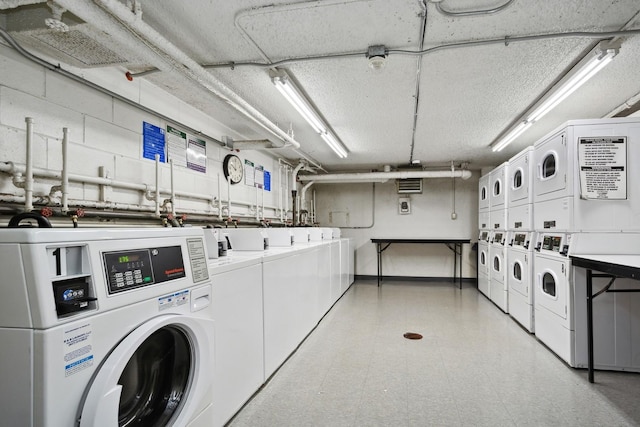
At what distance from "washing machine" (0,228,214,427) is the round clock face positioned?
2.46 m

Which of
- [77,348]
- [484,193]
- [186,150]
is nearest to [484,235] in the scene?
[484,193]

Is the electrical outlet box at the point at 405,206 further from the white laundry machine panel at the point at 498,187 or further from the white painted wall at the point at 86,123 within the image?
the white painted wall at the point at 86,123

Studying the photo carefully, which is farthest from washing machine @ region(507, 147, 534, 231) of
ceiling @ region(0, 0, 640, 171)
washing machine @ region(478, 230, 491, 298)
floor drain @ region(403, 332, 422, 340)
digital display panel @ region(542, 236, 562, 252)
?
floor drain @ region(403, 332, 422, 340)

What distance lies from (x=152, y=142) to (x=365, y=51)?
1.80m

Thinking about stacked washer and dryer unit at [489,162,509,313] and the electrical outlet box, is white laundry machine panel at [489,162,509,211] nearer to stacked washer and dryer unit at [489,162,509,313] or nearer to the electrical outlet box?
stacked washer and dryer unit at [489,162,509,313]

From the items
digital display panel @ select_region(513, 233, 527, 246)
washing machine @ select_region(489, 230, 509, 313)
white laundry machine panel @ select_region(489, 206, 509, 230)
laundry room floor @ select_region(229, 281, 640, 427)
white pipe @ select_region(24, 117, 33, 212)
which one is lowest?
laundry room floor @ select_region(229, 281, 640, 427)

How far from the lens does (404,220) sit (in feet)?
22.3

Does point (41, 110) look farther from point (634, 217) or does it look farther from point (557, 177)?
point (634, 217)

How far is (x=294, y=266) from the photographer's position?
2.87 metres

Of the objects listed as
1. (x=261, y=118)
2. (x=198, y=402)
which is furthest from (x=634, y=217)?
(x=198, y=402)

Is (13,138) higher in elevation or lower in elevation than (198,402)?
higher

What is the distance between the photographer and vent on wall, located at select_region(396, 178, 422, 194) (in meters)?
6.57

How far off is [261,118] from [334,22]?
1.07m

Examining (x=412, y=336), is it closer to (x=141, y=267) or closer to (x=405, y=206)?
(x=141, y=267)
